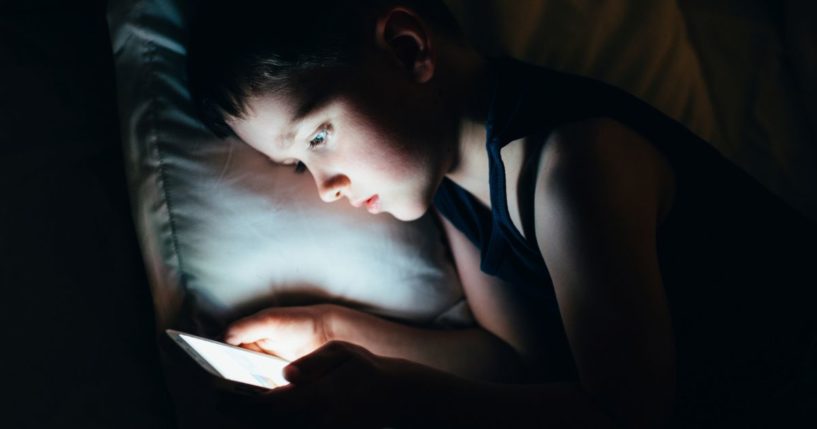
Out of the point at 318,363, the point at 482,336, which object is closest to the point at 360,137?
the point at 318,363

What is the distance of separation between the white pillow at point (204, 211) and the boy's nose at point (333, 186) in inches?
3.3

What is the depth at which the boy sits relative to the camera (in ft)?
2.08

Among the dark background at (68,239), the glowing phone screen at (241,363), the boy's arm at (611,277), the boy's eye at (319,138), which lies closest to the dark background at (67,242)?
the dark background at (68,239)

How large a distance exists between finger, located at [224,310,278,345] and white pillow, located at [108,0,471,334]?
4 cm

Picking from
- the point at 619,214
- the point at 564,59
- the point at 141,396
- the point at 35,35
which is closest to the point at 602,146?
the point at 619,214

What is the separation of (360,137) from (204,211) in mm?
261

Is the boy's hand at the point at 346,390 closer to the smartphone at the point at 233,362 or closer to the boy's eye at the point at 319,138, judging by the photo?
the smartphone at the point at 233,362

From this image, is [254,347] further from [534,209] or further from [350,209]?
[534,209]

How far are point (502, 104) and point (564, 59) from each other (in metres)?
0.26

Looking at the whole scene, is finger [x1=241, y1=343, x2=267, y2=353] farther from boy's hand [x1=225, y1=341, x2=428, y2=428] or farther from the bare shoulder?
the bare shoulder

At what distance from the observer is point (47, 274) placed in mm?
782

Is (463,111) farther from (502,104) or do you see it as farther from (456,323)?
(456,323)

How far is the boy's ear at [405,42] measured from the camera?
752mm

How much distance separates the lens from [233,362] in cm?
66
